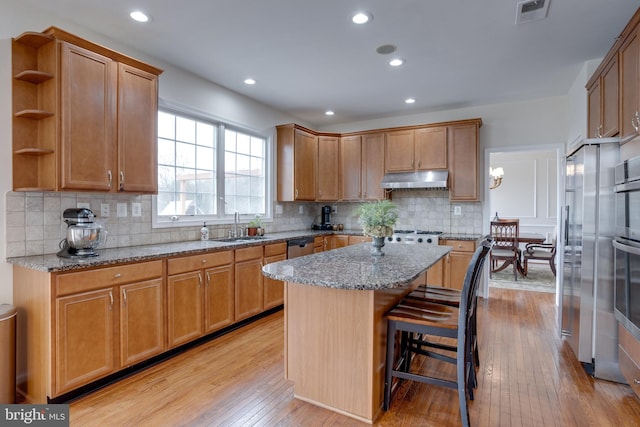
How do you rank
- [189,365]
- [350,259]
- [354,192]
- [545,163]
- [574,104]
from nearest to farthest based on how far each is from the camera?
[350,259]
[189,365]
[574,104]
[354,192]
[545,163]

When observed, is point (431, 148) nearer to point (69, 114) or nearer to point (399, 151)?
point (399, 151)

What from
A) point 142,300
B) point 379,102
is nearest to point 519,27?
point 379,102

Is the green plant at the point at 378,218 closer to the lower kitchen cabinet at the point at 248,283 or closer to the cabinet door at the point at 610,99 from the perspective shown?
the lower kitchen cabinet at the point at 248,283

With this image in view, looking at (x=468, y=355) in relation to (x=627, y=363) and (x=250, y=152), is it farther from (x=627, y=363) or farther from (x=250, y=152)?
(x=250, y=152)

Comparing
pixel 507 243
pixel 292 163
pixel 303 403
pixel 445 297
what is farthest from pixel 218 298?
pixel 507 243

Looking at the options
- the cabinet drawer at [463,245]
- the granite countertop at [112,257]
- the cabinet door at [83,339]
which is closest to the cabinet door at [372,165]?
the cabinet drawer at [463,245]

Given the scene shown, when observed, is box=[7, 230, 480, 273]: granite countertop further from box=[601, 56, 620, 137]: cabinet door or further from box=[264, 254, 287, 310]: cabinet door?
box=[601, 56, 620, 137]: cabinet door

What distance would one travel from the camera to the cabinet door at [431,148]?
4723 millimetres

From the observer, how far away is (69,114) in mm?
2311

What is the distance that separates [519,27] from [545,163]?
5948 millimetres

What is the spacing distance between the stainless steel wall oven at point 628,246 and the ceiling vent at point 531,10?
1199 mm

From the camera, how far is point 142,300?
252 cm

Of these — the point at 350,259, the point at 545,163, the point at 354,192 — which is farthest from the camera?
the point at 545,163

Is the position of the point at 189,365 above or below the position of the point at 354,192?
below
